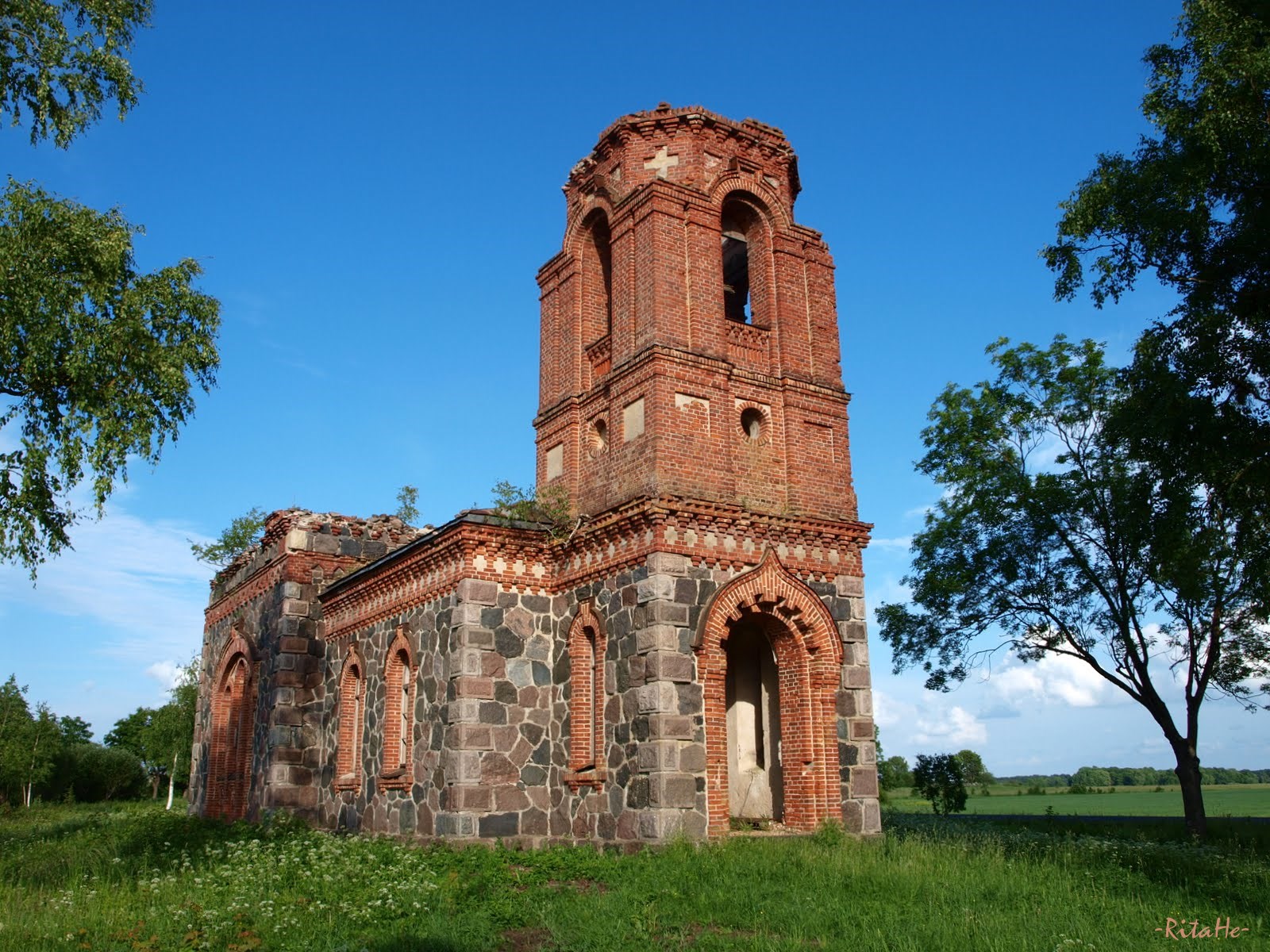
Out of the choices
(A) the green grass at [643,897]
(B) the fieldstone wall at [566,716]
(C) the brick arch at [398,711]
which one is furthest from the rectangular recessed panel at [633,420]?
(A) the green grass at [643,897]

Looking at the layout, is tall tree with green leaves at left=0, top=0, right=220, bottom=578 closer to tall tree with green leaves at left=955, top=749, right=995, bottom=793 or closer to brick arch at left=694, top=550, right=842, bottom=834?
brick arch at left=694, top=550, right=842, bottom=834

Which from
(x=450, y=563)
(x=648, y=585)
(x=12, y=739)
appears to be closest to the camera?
(x=648, y=585)

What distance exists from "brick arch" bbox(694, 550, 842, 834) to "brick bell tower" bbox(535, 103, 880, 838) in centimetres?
3

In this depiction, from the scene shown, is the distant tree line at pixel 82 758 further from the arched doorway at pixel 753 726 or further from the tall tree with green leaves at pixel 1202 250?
the tall tree with green leaves at pixel 1202 250

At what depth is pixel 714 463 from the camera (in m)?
14.7

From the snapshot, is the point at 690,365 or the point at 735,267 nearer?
the point at 690,365

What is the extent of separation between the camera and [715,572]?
1405cm

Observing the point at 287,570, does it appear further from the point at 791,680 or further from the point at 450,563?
the point at 791,680

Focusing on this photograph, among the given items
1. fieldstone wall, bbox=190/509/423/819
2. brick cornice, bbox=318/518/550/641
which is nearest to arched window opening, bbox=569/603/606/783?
brick cornice, bbox=318/518/550/641

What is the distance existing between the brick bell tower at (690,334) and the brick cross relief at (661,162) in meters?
0.03

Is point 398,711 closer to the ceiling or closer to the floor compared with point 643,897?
closer to the ceiling

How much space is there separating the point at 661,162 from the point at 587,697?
346 inches

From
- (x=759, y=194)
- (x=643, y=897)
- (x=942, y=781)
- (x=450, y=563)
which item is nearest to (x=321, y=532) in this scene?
(x=450, y=563)

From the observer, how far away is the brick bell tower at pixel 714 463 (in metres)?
13.6
